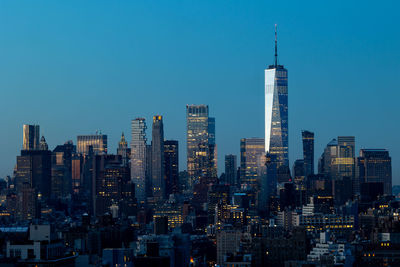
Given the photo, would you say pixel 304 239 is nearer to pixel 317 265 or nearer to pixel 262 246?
pixel 262 246

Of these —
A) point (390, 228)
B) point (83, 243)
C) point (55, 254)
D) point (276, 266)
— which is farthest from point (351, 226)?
point (55, 254)

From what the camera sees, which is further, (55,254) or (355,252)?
(355,252)

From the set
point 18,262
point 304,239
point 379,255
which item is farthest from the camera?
point 304,239

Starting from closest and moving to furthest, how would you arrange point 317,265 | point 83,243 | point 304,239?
point 317,265 < point 304,239 < point 83,243

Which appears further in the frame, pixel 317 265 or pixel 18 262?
pixel 317 265

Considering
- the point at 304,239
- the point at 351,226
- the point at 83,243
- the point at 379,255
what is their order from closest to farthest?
the point at 379,255
the point at 304,239
the point at 83,243
the point at 351,226

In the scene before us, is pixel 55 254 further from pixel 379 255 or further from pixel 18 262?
pixel 379 255

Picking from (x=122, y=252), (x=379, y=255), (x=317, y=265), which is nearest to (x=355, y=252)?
(x=379, y=255)

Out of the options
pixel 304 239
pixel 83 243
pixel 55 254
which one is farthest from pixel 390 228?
pixel 55 254

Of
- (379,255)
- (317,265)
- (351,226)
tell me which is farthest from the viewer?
(351,226)
